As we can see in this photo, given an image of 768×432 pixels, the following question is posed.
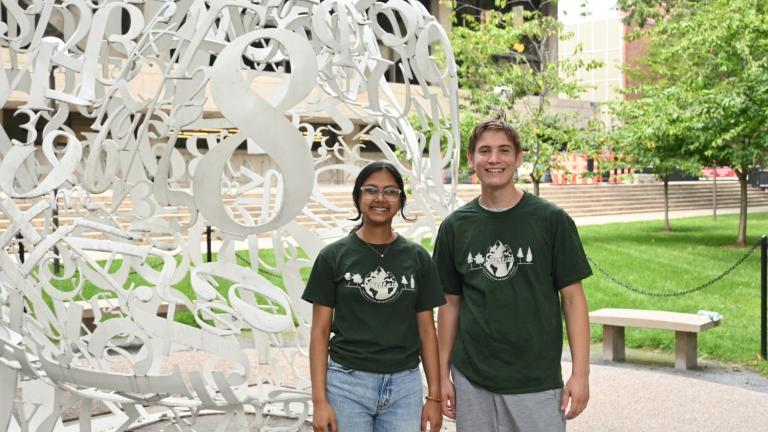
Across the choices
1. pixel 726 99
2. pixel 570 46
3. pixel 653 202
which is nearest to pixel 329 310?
pixel 726 99

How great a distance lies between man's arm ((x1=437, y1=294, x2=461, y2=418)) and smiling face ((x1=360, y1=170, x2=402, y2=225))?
1.20ft

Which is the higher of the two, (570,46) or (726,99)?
Result: (570,46)

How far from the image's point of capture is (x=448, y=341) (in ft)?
9.41

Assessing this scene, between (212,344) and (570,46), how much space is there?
47436 mm

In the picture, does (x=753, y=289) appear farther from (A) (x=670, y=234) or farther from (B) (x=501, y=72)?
(A) (x=670, y=234)

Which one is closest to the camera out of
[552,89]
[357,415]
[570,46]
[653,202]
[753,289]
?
[357,415]

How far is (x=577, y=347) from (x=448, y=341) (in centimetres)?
41

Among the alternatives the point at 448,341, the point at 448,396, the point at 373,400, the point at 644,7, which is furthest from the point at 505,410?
the point at 644,7

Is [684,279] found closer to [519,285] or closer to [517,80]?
[517,80]

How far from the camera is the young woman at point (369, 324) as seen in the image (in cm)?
263

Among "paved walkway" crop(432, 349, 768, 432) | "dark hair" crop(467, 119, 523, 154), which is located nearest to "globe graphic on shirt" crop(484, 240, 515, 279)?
"dark hair" crop(467, 119, 523, 154)

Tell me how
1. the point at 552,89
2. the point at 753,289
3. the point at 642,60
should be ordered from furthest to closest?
1. the point at 642,60
2. the point at 552,89
3. the point at 753,289

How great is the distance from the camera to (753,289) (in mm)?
9664

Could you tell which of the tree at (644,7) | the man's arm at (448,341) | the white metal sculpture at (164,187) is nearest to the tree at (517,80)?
the tree at (644,7)
